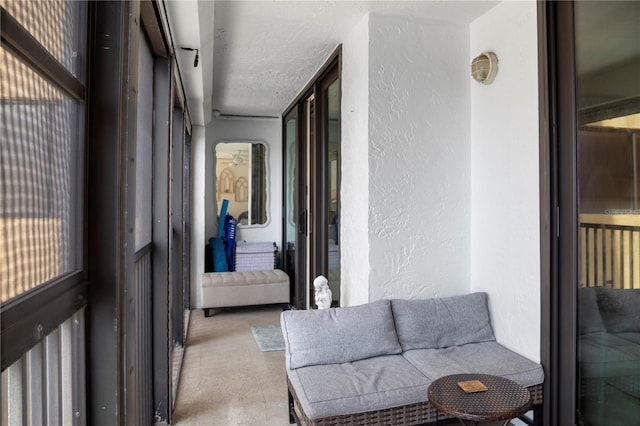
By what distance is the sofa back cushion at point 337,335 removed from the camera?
214 centimetres

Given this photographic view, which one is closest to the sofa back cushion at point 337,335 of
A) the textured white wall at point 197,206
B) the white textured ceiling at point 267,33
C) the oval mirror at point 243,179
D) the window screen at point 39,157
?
the window screen at point 39,157

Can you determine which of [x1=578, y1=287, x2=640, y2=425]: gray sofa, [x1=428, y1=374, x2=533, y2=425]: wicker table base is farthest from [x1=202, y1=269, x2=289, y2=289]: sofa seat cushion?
[x1=578, y1=287, x2=640, y2=425]: gray sofa

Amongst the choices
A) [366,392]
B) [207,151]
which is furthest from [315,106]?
[366,392]

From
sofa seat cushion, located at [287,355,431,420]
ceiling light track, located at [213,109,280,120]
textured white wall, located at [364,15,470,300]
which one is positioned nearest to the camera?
sofa seat cushion, located at [287,355,431,420]

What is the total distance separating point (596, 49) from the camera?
1.81 metres

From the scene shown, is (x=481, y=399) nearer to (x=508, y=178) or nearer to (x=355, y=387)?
(x=355, y=387)

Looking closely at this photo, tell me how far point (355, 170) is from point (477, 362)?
1.37 m

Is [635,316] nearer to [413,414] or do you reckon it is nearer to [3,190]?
[413,414]

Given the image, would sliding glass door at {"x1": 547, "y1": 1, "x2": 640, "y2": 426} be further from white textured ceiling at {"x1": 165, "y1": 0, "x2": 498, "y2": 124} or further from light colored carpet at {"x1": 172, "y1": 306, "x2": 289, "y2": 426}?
light colored carpet at {"x1": 172, "y1": 306, "x2": 289, "y2": 426}

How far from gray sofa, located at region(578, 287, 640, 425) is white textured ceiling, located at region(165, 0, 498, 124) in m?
1.79

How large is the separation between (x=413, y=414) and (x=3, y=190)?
72.8 inches

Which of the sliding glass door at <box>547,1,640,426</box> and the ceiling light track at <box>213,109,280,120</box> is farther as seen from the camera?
the ceiling light track at <box>213,109,280,120</box>

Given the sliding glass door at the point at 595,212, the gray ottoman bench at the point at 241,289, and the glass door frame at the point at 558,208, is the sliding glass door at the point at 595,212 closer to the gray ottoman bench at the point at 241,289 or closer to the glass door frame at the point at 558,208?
the glass door frame at the point at 558,208

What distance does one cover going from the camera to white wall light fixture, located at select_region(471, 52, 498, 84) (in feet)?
8.02
